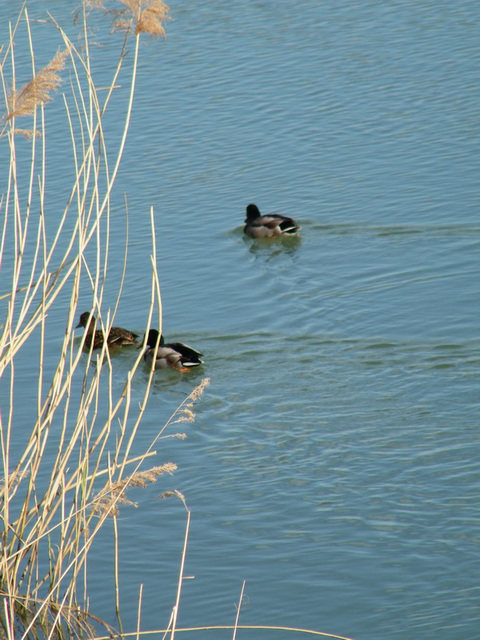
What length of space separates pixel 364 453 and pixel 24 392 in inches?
128

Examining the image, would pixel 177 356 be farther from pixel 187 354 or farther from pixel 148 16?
pixel 148 16

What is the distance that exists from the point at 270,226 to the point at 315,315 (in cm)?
193

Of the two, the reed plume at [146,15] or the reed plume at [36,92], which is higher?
the reed plume at [146,15]

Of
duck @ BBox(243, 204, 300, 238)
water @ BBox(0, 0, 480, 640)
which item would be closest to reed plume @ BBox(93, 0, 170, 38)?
water @ BBox(0, 0, 480, 640)

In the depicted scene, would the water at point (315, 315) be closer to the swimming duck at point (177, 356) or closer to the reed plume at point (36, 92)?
the swimming duck at point (177, 356)

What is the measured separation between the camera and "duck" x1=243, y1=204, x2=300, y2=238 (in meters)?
11.6

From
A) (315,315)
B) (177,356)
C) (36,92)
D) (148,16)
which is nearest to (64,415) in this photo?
(36,92)

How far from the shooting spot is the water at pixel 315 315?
6.11 metres

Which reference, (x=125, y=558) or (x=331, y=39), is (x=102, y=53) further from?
(x=125, y=558)

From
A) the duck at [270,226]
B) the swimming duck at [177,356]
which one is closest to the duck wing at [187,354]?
the swimming duck at [177,356]

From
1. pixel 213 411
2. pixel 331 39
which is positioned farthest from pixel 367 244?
pixel 331 39

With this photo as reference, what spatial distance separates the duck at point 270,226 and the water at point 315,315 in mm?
212

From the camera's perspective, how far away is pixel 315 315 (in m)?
9.98

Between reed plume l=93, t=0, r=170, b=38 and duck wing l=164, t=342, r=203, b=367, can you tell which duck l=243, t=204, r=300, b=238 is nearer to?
duck wing l=164, t=342, r=203, b=367
